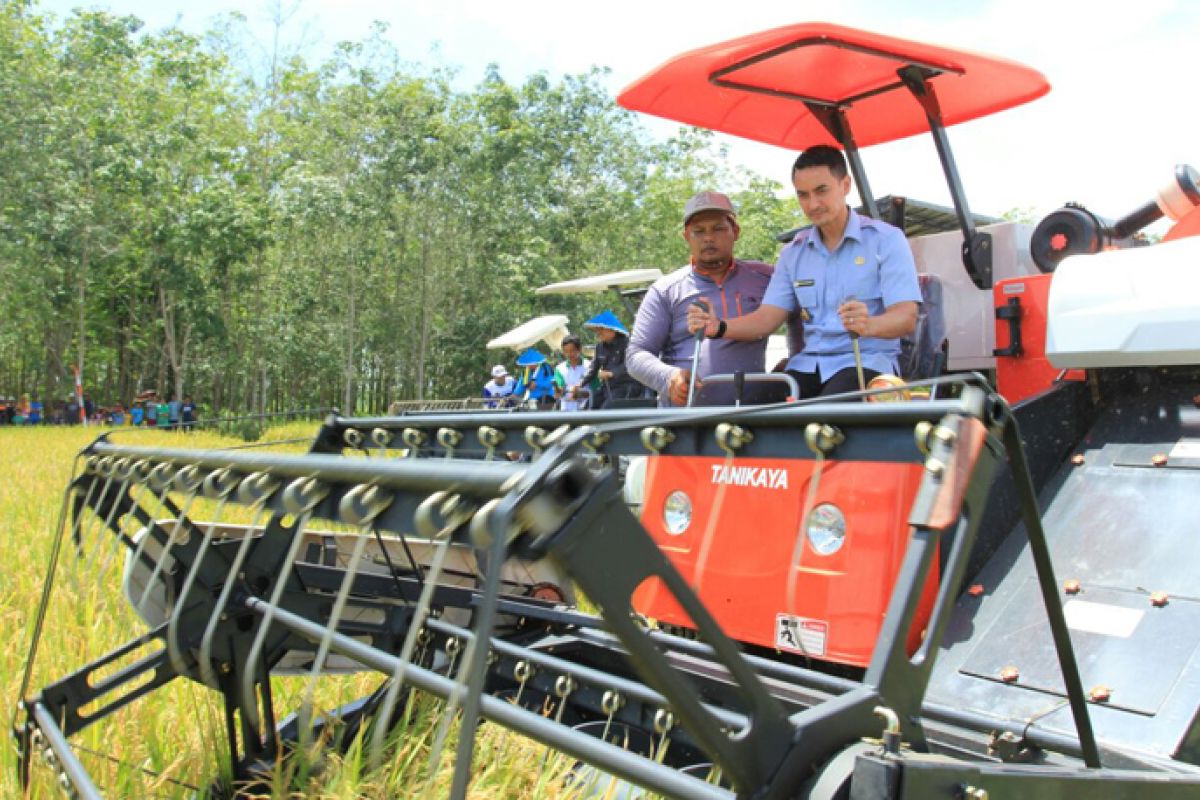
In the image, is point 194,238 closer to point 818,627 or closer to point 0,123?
point 0,123

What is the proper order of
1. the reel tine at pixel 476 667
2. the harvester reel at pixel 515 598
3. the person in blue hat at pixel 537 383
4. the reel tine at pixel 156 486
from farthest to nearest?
the person in blue hat at pixel 537 383 < the reel tine at pixel 156 486 < the harvester reel at pixel 515 598 < the reel tine at pixel 476 667

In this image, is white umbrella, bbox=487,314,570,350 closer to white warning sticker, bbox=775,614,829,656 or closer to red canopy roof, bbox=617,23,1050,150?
red canopy roof, bbox=617,23,1050,150

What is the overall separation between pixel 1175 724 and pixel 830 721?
125cm

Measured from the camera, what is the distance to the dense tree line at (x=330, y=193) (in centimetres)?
2442

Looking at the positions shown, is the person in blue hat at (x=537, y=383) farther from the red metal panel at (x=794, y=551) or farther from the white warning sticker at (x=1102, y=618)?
the white warning sticker at (x=1102, y=618)

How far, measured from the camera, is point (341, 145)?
1006 inches

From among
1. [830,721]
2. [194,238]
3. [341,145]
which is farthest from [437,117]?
[830,721]

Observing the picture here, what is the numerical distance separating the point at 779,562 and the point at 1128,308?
3.93 feet

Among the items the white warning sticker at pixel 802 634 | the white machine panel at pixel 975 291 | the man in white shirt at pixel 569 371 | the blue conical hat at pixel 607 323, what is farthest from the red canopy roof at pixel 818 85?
the man in white shirt at pixel 569 371

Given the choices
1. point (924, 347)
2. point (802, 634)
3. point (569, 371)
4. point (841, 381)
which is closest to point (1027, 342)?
point (924, 347)

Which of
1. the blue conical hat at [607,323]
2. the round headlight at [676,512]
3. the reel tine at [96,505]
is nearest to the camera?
the reel tine at [96,505]

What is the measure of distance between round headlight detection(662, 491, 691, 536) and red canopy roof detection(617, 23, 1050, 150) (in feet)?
5.39

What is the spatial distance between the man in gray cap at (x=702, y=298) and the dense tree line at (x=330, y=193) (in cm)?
1963

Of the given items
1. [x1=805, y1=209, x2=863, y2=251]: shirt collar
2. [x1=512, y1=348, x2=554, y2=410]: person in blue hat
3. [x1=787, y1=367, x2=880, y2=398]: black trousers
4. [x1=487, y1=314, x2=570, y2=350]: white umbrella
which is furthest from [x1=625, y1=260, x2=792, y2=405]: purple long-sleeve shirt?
[x1=487, y1=314, x2=570, y2=350]: white umbrella
